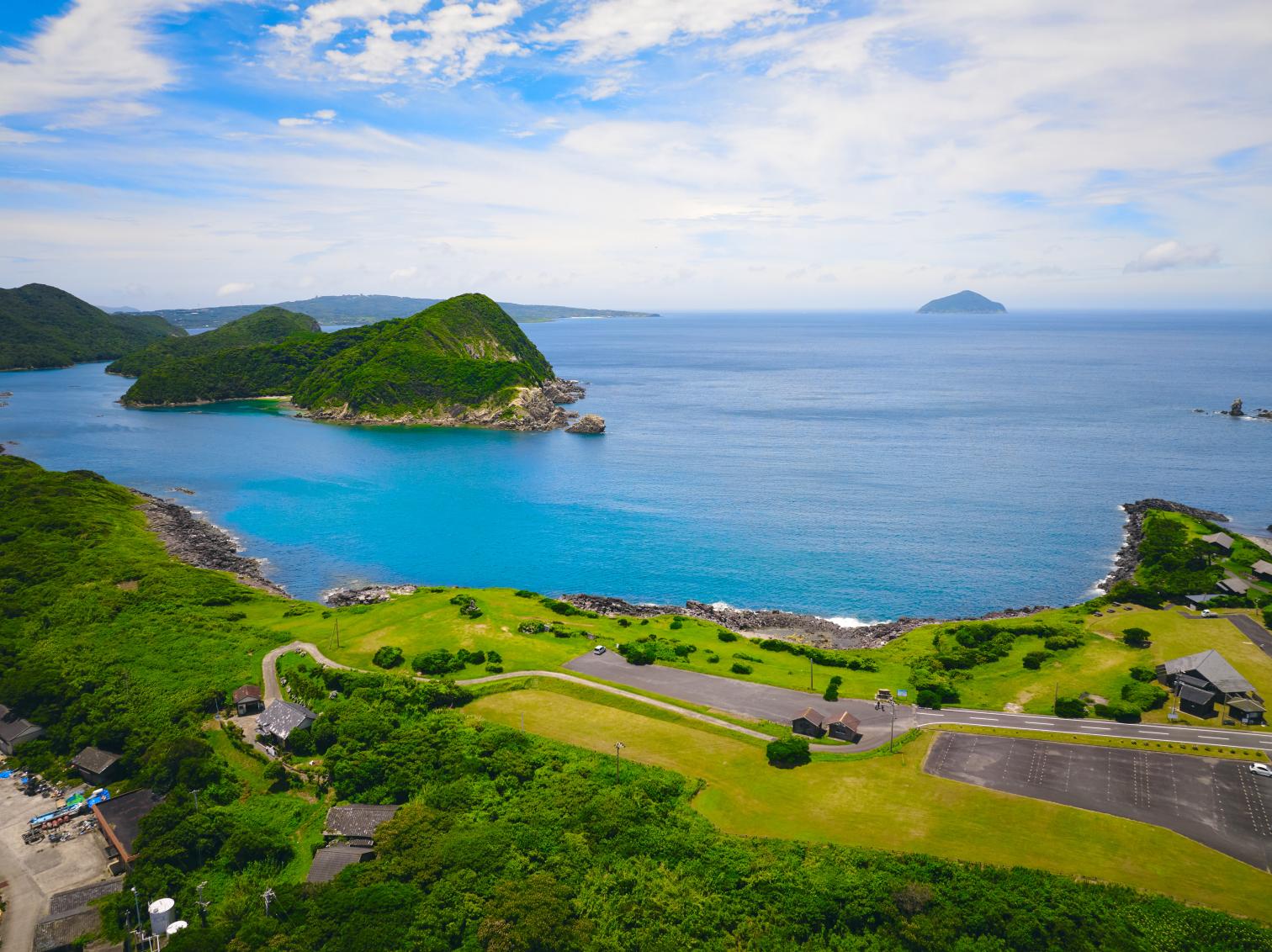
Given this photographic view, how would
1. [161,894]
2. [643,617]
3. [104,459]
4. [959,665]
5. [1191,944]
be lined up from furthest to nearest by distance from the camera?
1. [104,459]
2. [643,617]
3. [959,665]
4. [161,894]
5. [1191,944]

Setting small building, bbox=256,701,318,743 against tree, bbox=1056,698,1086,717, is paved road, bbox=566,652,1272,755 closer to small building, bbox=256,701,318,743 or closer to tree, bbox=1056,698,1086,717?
tree, bbox=1056,698,1086,717

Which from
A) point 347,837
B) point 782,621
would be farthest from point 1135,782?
point 347,837

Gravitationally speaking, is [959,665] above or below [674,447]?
below

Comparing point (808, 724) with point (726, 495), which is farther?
point (726, 495)

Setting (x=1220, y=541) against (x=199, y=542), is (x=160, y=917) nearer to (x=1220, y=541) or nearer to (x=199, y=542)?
(x=199, y=542)

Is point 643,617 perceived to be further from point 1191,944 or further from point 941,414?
point 941,414

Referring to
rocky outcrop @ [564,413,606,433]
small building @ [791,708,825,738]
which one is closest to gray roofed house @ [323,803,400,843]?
small building @ [791,708,825,738]

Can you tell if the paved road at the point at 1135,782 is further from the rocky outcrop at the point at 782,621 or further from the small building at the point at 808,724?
the rocky outcrop at the point at 782,621

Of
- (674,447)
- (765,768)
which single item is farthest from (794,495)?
(765,768)
